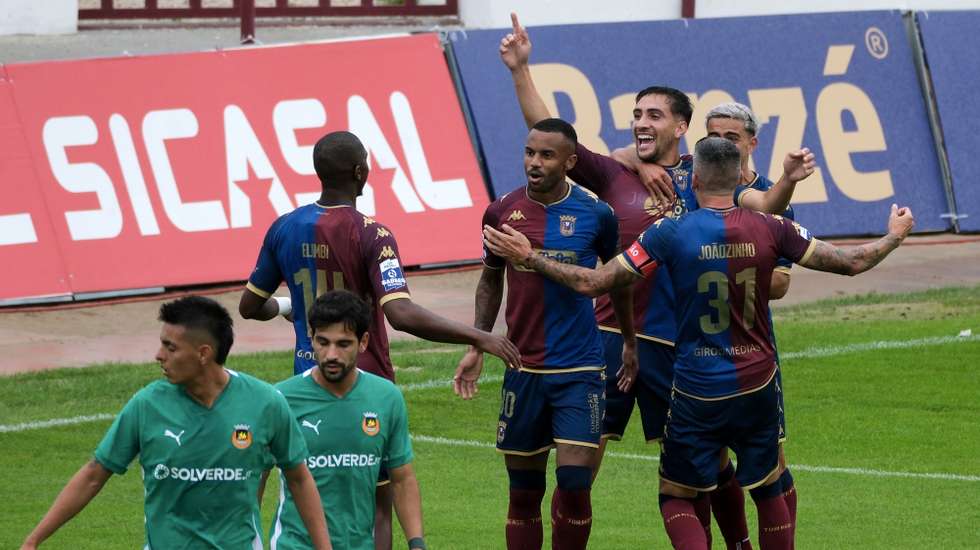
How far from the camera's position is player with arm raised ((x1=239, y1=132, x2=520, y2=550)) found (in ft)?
27.8

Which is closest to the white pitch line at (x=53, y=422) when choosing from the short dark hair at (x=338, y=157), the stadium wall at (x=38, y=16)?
the short dark hair at (x=338, y=157)

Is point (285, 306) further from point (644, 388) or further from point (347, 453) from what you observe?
point (644, 388)

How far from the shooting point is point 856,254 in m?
8.78

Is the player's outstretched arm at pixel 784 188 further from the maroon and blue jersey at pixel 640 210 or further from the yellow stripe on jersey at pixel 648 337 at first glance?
the yellow stripe on jersey at pixel 648 337

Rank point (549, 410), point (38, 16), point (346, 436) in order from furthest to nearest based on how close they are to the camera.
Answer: point (38, 16)
point (549, 410)
point (346, 436)

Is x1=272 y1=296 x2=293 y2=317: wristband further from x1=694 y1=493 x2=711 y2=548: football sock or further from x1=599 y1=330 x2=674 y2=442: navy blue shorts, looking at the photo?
x1=694 y1=493 x2=711 y2=548: football sock

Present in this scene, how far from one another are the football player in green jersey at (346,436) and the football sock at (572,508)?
1876mm

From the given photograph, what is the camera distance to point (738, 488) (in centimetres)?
986

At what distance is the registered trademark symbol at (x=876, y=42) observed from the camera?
2247cm

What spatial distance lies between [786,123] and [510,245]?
1344cm

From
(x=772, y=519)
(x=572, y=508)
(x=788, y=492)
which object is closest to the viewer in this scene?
(x=772, y=519)

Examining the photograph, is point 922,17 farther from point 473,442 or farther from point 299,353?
point 299,353

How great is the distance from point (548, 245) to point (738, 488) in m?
1.72

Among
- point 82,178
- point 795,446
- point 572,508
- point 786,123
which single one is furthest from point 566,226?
point 786,123
